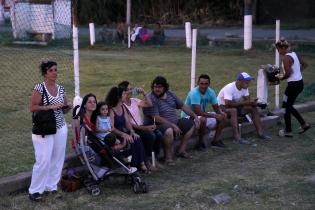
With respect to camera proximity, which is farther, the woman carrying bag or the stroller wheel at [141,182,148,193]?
the woman carrying bag

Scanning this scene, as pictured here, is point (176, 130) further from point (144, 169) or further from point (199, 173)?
point (144, 169)

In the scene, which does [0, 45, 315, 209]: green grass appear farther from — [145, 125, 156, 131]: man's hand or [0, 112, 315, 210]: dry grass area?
[145, 125, 156, 131]: man's hand

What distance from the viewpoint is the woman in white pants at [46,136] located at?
20.0 ft

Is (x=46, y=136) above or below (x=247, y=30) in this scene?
below

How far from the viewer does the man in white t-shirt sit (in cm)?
917

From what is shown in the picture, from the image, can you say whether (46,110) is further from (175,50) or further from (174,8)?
(174,8)

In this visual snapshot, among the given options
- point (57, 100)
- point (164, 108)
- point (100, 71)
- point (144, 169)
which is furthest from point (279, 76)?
point (100, 71)

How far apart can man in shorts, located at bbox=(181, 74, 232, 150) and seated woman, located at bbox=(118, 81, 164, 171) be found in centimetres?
89

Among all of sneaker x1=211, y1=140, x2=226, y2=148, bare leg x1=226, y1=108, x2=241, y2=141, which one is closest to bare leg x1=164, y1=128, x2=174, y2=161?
sneaker x1=211, y1=140, x2=226, y2=148

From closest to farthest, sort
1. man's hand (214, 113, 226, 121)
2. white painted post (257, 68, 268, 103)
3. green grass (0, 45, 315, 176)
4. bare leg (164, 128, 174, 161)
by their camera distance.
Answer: bare leg (164, 128, 174, 161)
man's hand (214, 113, 226, 121)
green grass (0, 45, 315, 176)
white painted post (257, 68, 268, 103)

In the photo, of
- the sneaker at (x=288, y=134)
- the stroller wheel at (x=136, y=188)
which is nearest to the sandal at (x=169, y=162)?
the stroller wheel at (x=136, y=188)

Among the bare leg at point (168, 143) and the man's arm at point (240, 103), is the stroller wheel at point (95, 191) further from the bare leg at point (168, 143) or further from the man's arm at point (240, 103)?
the man's arm at point (240, 103)

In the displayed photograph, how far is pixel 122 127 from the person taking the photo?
7285 millimetres

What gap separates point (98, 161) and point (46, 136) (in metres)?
0.75
